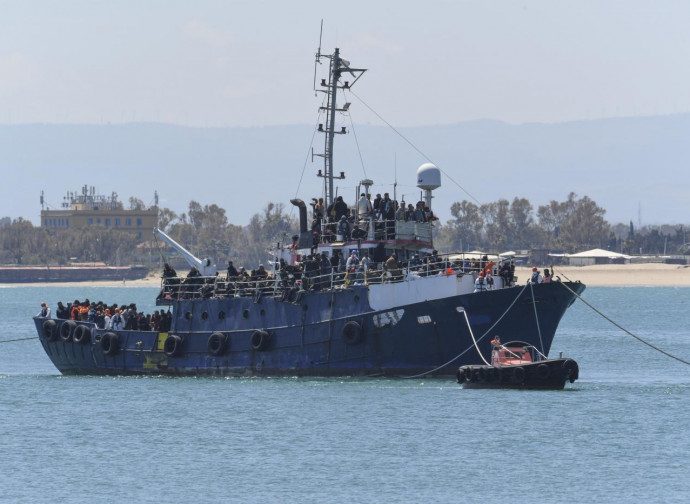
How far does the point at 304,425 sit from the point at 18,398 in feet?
46.8

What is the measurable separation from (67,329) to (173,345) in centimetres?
613

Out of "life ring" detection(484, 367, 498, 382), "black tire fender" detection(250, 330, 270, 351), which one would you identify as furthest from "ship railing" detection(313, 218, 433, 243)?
"life ring" detection(484, 367, 498, 382)

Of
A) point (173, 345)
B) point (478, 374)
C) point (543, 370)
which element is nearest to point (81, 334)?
point (173, 345)

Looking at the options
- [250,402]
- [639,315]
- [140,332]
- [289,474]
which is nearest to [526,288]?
[250,402]

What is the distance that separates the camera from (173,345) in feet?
170

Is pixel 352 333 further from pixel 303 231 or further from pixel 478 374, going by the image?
pixel 303 231

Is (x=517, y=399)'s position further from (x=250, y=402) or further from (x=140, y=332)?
(x=140, y=332)

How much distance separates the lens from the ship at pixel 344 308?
148 feet

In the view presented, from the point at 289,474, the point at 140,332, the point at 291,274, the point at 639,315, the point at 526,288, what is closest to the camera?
the point at 289,474

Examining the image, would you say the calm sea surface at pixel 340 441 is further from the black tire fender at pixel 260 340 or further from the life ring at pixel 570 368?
the black tire fender at pixel 260 340

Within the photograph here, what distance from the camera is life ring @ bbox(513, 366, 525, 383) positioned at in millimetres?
43469

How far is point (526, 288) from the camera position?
4434 centimetres

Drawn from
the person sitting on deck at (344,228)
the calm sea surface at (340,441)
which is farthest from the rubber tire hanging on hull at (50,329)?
the person sitting on deck at (344,228)

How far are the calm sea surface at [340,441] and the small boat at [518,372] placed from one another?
1.33 feet
